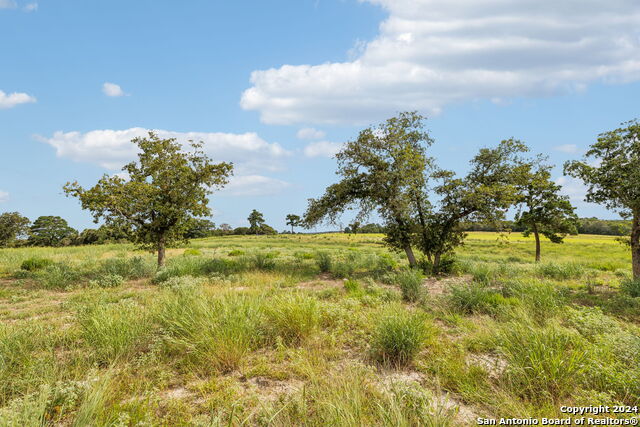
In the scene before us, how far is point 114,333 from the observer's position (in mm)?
5871

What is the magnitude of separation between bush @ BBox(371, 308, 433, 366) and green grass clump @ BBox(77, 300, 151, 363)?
435 centimetres

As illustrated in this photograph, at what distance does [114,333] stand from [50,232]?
10341 centimetres

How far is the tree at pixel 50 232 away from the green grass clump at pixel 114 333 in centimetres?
9254

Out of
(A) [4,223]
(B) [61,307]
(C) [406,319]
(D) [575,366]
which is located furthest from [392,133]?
(A) [4,223]

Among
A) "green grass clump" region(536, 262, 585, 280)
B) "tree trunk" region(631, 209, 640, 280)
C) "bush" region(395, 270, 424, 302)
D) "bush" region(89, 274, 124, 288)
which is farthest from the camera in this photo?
"green grass clump" region(536, 262, 585, 280)

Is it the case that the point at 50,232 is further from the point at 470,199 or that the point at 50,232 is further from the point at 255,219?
the point at 470,199

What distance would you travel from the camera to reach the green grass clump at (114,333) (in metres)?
5.51

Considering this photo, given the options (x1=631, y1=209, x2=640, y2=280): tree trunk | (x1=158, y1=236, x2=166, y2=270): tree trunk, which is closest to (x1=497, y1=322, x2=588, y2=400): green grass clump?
(x1=631, y1=209, x2=640, y2=280): tree trunk

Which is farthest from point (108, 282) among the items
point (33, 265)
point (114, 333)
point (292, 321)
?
point (292, 321)

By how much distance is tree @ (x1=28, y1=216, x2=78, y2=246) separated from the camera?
80.2 m

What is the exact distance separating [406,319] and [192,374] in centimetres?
383

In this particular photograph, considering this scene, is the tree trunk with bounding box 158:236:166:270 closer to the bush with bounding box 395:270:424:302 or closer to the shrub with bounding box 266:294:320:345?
the shrub with bounding box 266:294:320:345

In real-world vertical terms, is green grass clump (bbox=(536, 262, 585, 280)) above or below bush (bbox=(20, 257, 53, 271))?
below

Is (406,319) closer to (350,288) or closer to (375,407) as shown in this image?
(375,407)
